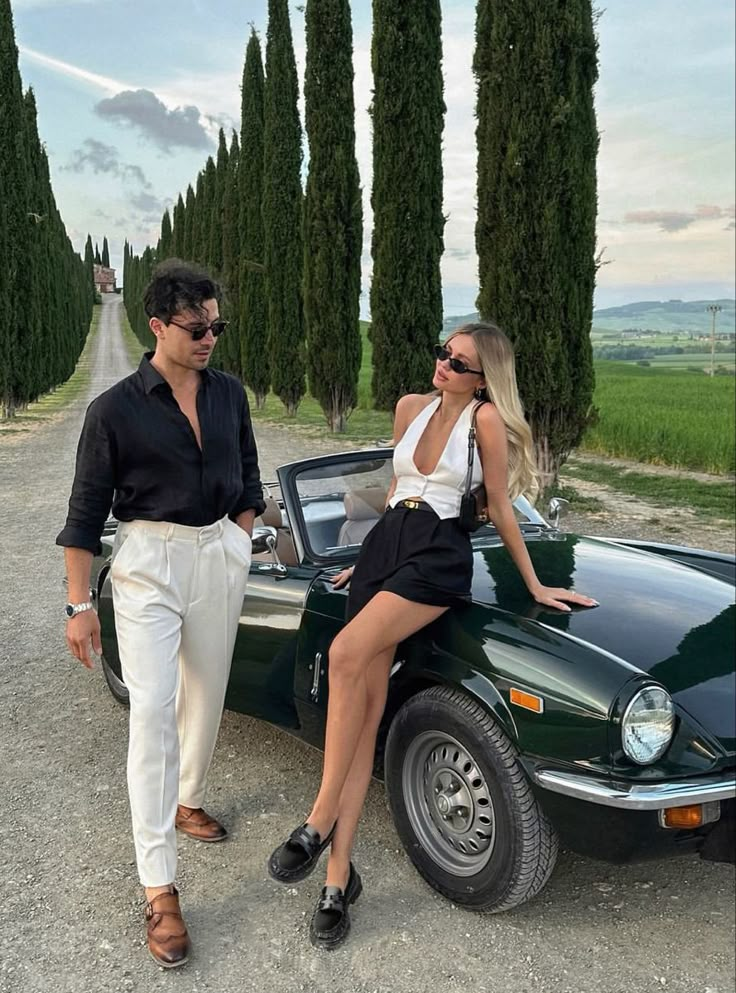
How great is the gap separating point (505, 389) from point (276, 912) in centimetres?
184

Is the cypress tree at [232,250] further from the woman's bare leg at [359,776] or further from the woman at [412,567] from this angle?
the woman's bare leg at [359,776]

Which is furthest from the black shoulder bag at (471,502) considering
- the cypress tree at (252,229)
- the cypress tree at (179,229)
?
the cypress tree at (179,229)

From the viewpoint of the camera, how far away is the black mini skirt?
2.77 m

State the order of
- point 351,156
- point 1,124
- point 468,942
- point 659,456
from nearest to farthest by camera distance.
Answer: point 468,942 < point 659,456 < point 351,156 < point 1,124

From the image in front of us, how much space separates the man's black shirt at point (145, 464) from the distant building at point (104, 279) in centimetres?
15223

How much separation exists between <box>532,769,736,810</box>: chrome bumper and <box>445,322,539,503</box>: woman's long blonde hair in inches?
37.9

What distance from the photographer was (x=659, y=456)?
A: 1445 centimetres

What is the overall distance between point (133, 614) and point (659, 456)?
1287 centimetres

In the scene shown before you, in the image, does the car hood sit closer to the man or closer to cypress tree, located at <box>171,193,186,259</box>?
the man

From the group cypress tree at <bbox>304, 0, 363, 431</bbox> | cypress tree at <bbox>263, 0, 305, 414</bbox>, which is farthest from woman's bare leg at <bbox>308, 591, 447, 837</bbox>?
cypress tree at <bbox>263, 0, 305, 414</bbox>

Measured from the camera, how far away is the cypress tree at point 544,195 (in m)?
10.3

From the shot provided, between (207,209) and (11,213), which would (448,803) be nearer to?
(11,213)

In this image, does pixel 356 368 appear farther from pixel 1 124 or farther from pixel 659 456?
pixel 1 124

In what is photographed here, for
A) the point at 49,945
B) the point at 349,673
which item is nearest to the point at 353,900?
the point at 349,673
